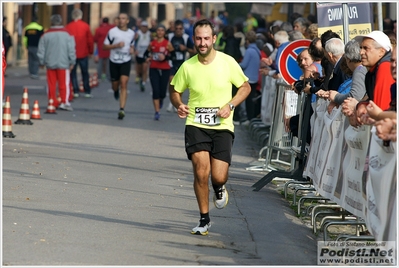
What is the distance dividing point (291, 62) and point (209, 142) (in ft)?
17.9

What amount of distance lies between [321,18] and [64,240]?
6326mm

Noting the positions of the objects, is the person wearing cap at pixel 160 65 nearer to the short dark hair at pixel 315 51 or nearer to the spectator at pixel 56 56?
the spectator at pixel 56 56

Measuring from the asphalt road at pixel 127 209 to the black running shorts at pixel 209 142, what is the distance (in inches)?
25.8

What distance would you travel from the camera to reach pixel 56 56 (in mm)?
22047

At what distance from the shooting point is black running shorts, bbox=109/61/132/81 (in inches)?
846

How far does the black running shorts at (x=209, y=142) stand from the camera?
8773 millimetres

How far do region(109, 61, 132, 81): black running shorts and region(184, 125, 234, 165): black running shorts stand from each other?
1281 cm

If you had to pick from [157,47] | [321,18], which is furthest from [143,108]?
[321,18]

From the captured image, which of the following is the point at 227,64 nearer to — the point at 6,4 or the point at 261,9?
the point at 261,9

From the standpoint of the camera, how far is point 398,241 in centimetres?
634

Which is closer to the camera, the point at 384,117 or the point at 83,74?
the point at 384,117

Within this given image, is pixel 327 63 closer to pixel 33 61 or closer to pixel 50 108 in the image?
pixel 50 108

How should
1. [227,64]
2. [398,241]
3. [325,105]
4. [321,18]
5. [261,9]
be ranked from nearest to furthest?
[398,241]
[227,64]
[325,105]
[321,18]
[261,9]

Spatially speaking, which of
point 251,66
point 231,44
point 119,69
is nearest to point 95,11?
point 231,44
